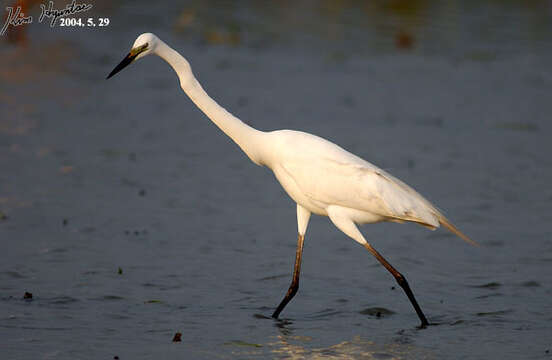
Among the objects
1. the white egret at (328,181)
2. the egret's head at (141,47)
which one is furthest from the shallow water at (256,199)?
the egret's head at (141,47)

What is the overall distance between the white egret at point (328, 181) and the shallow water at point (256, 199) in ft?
2.10

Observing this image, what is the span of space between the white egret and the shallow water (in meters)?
0.64

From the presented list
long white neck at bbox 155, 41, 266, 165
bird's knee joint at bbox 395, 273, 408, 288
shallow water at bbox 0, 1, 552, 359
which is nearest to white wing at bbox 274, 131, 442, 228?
long white neck at bbox 155, 41, 266, 165

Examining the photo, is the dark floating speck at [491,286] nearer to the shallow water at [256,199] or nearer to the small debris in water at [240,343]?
the shallow water at [256,199]

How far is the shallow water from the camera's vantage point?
21.9ft

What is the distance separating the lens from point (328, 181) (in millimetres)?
6930

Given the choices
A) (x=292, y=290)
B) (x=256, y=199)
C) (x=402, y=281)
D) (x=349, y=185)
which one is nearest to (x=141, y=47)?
(x=349, y=185)

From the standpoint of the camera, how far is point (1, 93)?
14398mm

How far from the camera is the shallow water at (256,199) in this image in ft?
21.9

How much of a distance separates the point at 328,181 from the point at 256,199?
11.8 ft

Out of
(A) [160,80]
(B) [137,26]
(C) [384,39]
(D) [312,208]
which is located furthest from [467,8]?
(D) [312,208]

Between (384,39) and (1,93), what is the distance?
9.65 m

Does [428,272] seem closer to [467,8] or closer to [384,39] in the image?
[384,39]

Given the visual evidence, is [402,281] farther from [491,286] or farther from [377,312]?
[491,286]
